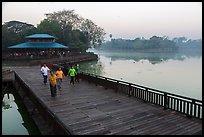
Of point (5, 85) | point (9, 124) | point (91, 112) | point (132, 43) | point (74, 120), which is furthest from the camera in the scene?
point (132, 43)

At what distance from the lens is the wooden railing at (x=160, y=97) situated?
8.68 m

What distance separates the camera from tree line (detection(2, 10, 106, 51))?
55547 mm

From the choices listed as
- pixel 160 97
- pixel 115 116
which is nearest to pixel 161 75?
pixel 160 97

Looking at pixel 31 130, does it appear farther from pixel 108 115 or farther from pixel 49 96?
pixel 108 115

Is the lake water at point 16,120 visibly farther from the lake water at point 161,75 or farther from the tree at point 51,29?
the tree at point 51,29

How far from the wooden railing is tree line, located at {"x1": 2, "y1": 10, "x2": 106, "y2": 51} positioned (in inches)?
1755

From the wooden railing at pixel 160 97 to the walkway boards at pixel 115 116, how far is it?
13.0 inches

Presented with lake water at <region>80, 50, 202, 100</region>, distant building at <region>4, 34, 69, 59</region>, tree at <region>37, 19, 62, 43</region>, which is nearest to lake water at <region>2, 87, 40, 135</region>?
lake water at <region>80, 50, 202, 100</region>

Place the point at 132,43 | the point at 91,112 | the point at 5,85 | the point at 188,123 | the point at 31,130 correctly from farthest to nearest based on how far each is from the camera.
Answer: the point at 132,43
the point at 5,85
the point at 31,130
the point at 91,112
the point at 188,123

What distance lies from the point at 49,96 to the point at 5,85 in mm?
12236

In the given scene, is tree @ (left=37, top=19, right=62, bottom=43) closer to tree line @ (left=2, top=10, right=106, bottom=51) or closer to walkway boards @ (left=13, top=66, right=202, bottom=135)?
tree line @ (left=2, top=10, right=106, bottom=51)

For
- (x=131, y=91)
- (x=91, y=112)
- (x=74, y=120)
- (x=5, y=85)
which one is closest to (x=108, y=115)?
(x=91, y=112)

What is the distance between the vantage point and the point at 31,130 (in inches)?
463

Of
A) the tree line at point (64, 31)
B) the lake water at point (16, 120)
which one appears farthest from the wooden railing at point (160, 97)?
the tree line at point (64, 31)
